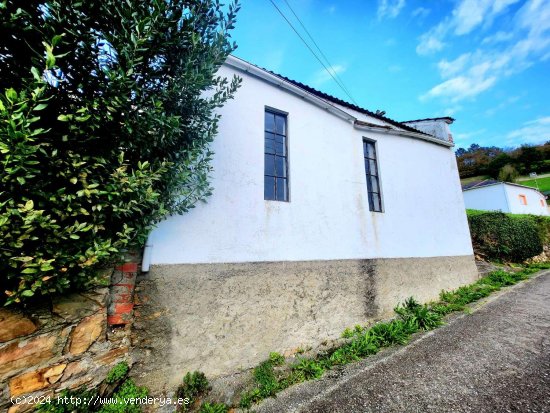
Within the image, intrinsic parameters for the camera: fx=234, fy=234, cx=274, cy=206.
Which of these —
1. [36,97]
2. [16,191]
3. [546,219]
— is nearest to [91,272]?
[16,191]

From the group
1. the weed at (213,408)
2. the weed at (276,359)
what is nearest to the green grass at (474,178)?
the weed at (276,359)

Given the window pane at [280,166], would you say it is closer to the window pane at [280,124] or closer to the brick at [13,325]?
the window pane at [280,124]

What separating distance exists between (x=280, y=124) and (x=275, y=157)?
90 cm

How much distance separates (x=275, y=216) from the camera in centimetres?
480

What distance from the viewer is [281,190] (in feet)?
17.1

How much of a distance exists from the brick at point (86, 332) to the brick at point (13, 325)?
1.29 ft

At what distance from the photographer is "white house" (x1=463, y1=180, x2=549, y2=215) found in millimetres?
23688

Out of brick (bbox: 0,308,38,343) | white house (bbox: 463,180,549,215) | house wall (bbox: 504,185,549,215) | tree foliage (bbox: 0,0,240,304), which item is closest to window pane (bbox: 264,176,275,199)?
tree foliage (bbox: 0,0,240,304)

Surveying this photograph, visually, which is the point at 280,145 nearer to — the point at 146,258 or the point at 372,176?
the point at 372,176

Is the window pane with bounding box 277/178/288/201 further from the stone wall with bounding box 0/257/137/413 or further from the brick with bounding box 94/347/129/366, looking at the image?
the brick with bounding box 94/347/129/366

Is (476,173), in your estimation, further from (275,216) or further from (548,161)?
(275,216)

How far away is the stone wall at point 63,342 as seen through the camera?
2.33 m

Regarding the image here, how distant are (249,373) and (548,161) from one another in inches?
2576

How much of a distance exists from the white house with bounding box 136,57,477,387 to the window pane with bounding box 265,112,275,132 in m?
0.03
